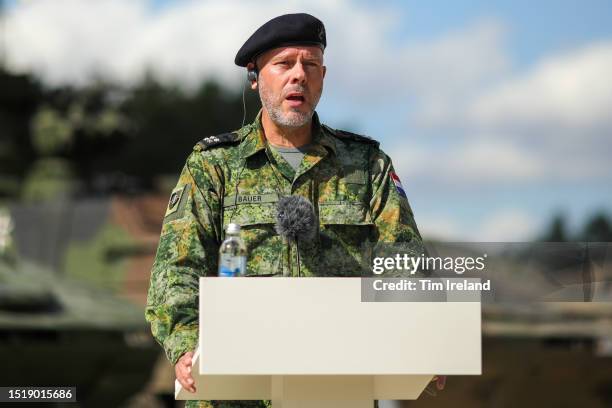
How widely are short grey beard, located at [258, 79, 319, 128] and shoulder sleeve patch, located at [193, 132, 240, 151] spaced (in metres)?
0.20

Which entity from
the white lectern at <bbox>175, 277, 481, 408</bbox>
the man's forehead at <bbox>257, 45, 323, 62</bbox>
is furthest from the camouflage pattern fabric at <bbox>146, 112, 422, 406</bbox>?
the white lectern at <bbox>175, 277, 481, 408</bbox>

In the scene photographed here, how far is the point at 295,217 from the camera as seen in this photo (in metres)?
3.59

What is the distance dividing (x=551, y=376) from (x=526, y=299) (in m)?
17.6

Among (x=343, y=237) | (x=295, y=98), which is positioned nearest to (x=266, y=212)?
(x=343, y=237)

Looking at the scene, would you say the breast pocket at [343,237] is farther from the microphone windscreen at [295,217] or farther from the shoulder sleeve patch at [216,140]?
the shoulder sleeve patch at [216,140]

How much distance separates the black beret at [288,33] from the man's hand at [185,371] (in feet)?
3.22

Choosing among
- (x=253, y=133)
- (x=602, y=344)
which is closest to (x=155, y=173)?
(x=602, y=344)

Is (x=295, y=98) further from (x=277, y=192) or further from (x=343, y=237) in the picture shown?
(x=343, y=237)

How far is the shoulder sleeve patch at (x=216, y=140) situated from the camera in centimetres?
401

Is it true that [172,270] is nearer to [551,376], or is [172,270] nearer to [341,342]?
[341,342]

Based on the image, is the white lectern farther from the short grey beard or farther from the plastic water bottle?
the short grey beard

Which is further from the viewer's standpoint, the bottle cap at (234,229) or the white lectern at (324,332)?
the bottle cap at (234,229)

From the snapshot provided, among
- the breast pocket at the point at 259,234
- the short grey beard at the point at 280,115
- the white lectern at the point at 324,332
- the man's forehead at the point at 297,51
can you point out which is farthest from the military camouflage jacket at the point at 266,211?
the white lectern at the point at 324,332

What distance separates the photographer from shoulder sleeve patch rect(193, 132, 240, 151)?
13.2 ft
